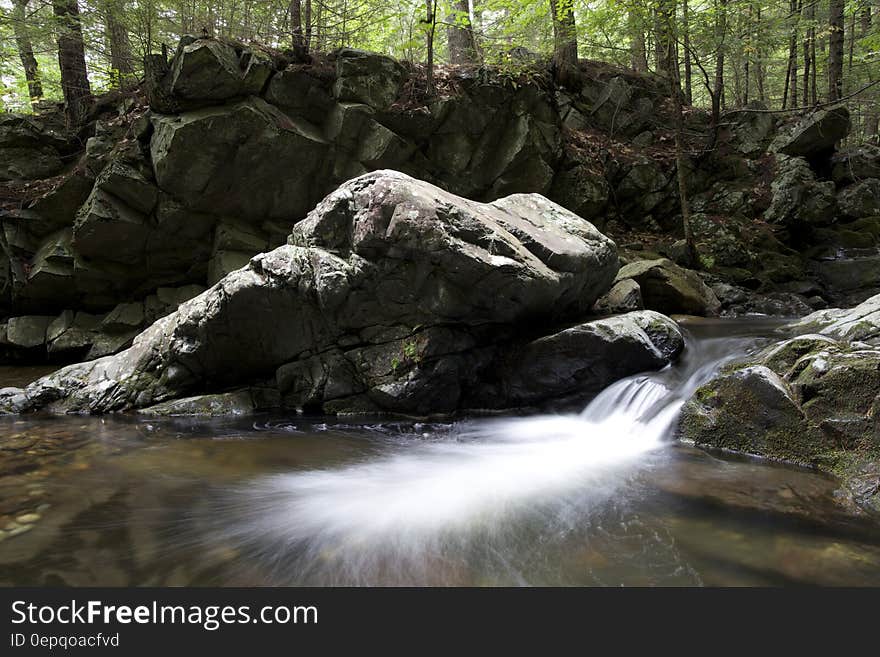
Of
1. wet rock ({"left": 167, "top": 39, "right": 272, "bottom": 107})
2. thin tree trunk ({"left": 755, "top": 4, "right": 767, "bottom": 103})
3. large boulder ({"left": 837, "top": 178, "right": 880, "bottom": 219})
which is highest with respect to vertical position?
thin tree trunk ({"left": 755, "top": 4, "right": 767, "bottom": 103})

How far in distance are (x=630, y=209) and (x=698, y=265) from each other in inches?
109

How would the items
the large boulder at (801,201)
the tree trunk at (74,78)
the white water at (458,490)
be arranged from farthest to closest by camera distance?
the large boulder at (801,201)
the tree trunk at (74,78)
the white water at (458,490)

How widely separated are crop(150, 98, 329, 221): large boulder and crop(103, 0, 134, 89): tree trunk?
9.64 feet

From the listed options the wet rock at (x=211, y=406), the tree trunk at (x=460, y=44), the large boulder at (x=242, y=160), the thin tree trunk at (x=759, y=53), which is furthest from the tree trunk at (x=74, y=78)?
the thin tree trunk at (x=759, y=53)

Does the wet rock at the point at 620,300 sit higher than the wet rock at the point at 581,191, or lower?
lower

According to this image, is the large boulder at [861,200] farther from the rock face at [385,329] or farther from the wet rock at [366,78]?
the wet rock at [366,78]

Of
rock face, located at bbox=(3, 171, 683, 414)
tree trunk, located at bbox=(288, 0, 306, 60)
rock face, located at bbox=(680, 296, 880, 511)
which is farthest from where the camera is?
tree trunk, located at bbox=(288, 0, 306, 60)

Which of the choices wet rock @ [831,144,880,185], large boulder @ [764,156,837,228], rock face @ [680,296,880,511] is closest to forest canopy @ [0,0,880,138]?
wet rock @ [831,144,880,185]

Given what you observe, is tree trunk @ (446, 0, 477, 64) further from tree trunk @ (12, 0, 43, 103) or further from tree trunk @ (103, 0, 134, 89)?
tree trunk @ (12, 0, 43, 103)

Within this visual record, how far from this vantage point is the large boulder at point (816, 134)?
1266cm

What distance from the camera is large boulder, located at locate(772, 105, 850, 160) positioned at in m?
12.7

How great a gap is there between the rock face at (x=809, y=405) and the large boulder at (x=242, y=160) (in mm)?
9626

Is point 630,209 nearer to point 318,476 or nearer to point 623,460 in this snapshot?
point 623,460

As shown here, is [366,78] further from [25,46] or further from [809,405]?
[809,405]
